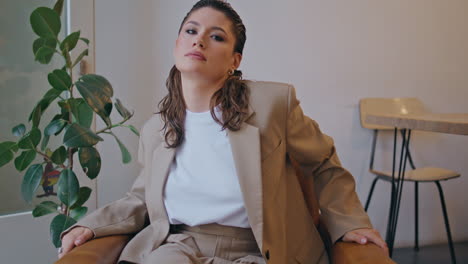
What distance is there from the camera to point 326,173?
1.18m

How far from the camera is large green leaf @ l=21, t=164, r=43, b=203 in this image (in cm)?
155

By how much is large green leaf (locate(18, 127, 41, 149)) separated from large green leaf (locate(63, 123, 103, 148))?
0.87ft

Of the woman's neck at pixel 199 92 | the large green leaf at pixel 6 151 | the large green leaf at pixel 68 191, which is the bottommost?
the large green leaf at pixel 68 191

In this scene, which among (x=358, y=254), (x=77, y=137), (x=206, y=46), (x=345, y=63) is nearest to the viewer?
(x=358, y=254)

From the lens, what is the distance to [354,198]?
1157 mm

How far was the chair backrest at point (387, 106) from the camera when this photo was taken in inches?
107

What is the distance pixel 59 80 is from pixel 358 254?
1167 mm

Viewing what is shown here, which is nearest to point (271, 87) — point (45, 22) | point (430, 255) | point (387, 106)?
point (45, 22)

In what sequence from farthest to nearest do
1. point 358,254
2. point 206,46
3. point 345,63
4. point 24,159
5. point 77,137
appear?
point 345,63
point 24,159
point 77,137
point 206,46
point 358,254

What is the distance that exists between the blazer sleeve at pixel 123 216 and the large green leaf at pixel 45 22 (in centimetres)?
58

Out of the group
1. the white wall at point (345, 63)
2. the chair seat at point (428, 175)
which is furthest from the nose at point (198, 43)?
the chair seat at point (428, 175)

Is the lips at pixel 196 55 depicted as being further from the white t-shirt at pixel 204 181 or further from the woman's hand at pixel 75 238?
the woman's hand at pixel 75 238

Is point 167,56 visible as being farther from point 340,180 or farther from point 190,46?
point 340,180

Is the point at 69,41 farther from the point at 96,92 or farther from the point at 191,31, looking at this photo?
the point at 191,31
